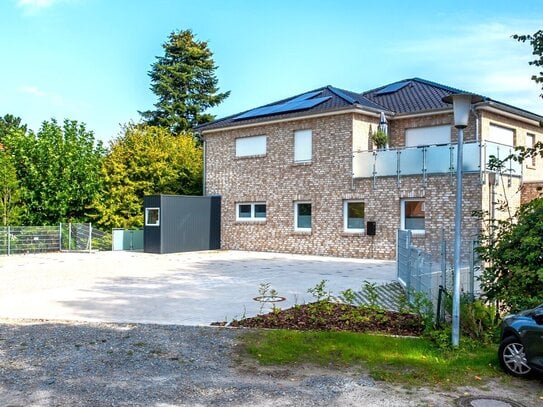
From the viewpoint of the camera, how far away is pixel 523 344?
5.76m

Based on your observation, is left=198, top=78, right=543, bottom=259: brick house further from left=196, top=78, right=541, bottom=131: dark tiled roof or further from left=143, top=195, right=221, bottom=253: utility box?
left=143, top=195, right=221, bottom=253: utility box

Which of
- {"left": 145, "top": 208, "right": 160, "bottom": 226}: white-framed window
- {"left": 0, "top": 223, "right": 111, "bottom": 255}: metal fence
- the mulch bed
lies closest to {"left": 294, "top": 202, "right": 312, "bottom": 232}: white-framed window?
{"left": 145, "top": 208, "right": 160, "bottom": 226}: white-framed window

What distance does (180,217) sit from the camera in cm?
2408

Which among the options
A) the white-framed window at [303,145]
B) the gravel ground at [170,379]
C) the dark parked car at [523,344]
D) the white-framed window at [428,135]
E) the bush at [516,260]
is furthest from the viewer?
the white-framed window at [303,145]

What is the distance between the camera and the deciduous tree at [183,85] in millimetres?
46469

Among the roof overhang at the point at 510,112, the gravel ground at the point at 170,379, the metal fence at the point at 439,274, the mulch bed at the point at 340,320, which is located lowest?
the gravel ground at the point at 170,379

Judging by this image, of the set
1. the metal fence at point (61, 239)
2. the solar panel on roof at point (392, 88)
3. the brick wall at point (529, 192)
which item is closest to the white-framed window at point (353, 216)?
the brick wall at point (529, 192)

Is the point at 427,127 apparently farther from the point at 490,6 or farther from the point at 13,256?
the point at 13,256

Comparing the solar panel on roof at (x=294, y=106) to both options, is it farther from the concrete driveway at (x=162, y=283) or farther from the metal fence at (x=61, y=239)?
the metal fence at (x=61, y=239)

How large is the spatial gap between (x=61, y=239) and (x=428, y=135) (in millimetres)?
17098

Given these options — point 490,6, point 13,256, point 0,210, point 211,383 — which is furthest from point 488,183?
point 0,210

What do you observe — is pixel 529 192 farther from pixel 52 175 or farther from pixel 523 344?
pixel 52 175

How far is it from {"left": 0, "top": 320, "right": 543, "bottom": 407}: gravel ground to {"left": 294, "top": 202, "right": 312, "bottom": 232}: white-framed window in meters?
15.8

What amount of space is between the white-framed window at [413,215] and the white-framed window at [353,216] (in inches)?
69.9
